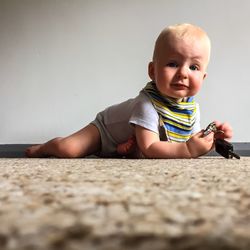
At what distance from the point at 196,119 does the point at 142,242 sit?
105 cm

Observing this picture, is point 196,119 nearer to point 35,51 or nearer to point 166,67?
point 166,67

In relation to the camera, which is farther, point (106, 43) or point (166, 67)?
point (106, 43)

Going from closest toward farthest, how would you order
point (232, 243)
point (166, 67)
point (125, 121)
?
point (232, 243)
point (166, 67)
point (125, 121)

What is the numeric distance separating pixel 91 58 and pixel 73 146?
0.52 m

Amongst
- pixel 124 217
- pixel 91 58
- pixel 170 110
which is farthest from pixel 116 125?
pixel 124 217

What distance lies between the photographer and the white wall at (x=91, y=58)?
159cm

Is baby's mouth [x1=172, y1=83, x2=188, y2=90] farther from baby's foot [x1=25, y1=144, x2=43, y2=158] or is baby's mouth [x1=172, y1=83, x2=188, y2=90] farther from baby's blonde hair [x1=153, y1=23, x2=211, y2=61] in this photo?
baby's foot [x1=25, y1=144, x2=43, y2=158]

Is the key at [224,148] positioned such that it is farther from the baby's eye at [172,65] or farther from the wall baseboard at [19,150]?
the wall baseboard at [19,150]

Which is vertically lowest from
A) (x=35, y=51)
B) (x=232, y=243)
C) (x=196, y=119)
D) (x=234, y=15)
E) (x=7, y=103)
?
(x=232, y=243)

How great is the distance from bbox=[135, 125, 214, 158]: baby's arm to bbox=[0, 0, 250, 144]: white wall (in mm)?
548

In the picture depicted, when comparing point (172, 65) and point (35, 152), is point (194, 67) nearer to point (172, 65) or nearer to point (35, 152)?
point (172, 65)

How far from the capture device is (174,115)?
1152 millimetres

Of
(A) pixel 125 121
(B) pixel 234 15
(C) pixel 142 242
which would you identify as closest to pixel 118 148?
(A) pixel 125 121

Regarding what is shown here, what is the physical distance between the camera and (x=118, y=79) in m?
1.61
